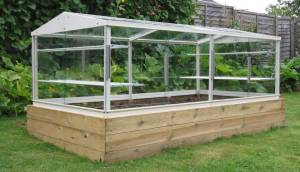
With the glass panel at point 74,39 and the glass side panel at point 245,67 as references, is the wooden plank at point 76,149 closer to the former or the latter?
the glass panel at point 74,39

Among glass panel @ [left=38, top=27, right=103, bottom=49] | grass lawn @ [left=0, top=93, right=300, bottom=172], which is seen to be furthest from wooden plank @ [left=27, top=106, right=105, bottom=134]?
glass panel @ [left=38, top=27, right=103, bottom=49]

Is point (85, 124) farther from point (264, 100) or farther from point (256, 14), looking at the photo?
point (256, 14)

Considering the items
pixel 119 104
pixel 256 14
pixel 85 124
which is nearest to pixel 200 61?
pixel 119 104

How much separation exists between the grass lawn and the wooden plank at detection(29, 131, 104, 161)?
0.20ft

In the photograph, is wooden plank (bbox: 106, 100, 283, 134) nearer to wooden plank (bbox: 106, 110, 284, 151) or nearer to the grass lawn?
wooden plank (bbox: 106, 110, 284, 151)

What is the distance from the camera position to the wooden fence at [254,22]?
1077 centimetres

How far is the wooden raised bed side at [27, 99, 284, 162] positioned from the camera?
414 centimetres

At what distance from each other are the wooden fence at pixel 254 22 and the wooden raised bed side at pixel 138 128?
5004mm

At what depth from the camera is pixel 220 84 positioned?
19.6ft

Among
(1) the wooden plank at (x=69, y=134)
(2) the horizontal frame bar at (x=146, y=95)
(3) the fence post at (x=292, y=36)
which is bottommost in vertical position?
(1) the wooden plank at (x=69, y=134)

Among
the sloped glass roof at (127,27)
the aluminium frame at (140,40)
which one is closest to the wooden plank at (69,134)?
the aluminium frame at (140,40)

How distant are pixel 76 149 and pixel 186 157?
3.66 ft

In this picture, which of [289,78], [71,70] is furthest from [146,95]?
[289,78]

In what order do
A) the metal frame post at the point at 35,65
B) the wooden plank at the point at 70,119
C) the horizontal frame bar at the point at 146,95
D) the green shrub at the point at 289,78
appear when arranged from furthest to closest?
the green shrub at the point at 289,78, the metal frame post at the point at 35,65, the horizontal frame bar at the point at 146,95, the wooden plank at the point at 70,119
